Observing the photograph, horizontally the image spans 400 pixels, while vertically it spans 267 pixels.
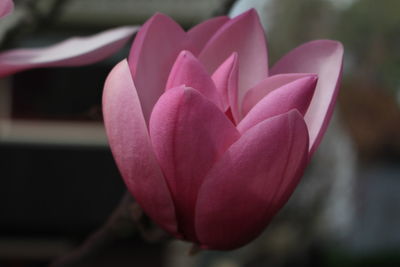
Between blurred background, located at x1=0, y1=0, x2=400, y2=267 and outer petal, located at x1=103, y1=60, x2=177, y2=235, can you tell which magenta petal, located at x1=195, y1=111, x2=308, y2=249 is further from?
blurred background, located at x1=0, y1=0, x2=400, y2=267

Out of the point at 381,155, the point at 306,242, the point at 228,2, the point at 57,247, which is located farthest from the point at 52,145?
the point at 228,2

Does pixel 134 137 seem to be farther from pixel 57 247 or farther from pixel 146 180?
pixel 57 247

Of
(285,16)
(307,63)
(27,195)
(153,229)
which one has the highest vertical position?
(307,63)

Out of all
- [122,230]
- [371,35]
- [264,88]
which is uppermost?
[264,88]

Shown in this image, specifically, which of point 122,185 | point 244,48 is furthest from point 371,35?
point 244,48

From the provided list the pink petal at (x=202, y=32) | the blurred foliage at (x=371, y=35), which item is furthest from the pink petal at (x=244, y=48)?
the blurred foliage at (x=371, y=35)

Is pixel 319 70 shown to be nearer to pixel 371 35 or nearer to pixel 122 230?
pixel 122 230

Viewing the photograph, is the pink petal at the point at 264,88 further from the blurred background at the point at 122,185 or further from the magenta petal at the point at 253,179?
the blurred background at the point at 122,185
